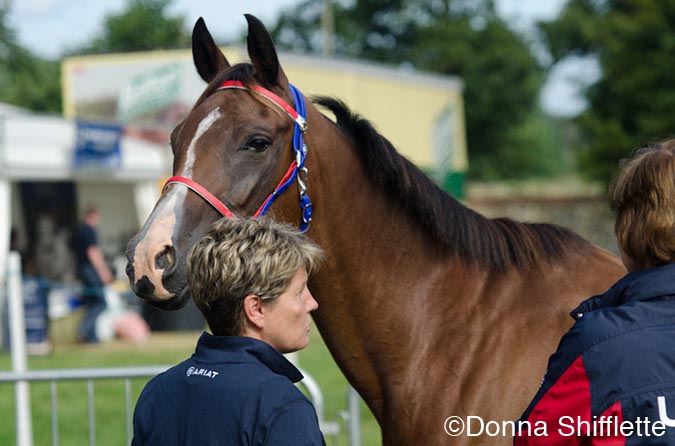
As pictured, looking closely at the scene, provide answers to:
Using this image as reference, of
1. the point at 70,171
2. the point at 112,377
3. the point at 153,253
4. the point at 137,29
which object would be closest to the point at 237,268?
the point at 153,253

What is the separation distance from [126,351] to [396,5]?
125ft

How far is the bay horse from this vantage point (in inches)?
111

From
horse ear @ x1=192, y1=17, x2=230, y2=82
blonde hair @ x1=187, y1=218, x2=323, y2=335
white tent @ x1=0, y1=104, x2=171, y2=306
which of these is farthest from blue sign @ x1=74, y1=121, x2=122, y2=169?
blonde hair @ x1=187, y1=218, x2=323, y2=335

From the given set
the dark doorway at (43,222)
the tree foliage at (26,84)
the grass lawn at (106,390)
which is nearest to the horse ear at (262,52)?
the grass lawn at (106,390)

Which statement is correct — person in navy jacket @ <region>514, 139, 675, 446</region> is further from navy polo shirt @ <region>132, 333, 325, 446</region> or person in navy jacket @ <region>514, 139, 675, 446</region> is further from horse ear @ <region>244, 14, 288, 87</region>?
horse ear @ <region>244, 14, 288, 87</region>

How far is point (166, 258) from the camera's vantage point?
2.58m

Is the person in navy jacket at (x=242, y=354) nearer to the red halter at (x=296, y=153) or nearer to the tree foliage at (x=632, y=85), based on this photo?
the red halter at (x=296, y=153)

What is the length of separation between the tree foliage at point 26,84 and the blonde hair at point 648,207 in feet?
146

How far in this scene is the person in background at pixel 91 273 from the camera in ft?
42.9

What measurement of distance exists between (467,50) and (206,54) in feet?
136

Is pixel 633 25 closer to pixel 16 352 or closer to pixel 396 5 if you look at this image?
pixel 396 5

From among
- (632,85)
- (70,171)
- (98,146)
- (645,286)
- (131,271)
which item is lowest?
(645,286)

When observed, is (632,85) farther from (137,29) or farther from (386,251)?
(137,29)

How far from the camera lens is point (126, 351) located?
12.3 metres
